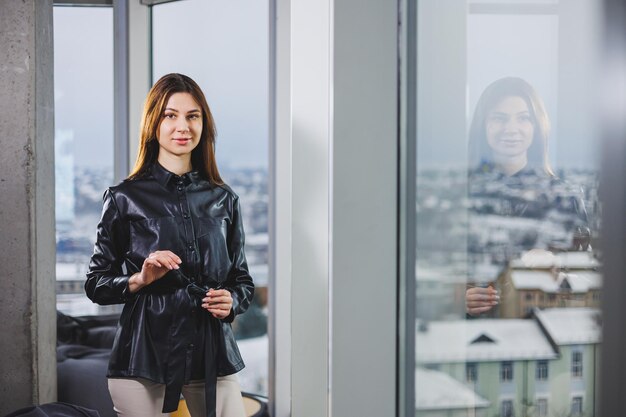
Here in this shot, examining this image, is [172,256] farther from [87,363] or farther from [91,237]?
[91,237]

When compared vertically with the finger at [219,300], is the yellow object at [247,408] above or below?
below

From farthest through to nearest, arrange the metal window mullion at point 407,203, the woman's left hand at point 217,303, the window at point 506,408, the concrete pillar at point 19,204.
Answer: the concrete pillar at point 19,204
the woman's left hand at point 217,303
the metal window mullion at point 407,203
the window at point 506,408

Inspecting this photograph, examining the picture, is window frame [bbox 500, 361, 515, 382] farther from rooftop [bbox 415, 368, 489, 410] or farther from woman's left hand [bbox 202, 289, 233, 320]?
woman's left hand [bbox 202, 289, 233, 320]

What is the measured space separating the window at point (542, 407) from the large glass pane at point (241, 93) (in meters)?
2.57

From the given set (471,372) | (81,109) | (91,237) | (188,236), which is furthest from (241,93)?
(471,372)

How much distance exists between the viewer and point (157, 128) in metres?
2.05

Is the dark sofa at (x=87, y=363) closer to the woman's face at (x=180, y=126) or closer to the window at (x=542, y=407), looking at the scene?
the woman's face at (x=180, y=126)

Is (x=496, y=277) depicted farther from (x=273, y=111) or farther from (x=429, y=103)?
(x=273, y=111)

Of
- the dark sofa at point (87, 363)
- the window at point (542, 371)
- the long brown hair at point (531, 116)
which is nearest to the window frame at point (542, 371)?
the window at point (542, 371)

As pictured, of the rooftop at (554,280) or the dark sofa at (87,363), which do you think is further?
the dark sofa at (87,363)

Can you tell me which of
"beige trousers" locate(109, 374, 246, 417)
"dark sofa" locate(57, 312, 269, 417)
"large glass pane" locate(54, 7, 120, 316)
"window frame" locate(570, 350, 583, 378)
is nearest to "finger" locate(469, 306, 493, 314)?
"window frame" locate(570, 350, 583, 378)

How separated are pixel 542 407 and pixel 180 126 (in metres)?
1.67

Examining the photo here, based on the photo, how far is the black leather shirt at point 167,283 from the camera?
1897 mm

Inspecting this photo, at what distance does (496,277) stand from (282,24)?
8.15 feet
